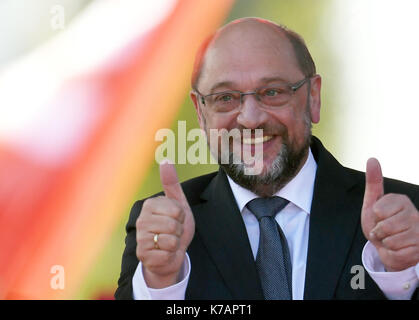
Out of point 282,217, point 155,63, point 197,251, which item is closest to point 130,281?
point 197,251

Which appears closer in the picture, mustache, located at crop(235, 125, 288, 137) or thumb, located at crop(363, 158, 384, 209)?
thumb, located at crop(363, 158, 384, 209)

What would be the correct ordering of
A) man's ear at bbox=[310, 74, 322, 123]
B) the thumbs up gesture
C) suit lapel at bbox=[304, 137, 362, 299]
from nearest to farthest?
the thumbs up gesture, suit lapel at bbox=[304, 137, 362, 299], man's ear at bbox=[310, 74, 322, 123]

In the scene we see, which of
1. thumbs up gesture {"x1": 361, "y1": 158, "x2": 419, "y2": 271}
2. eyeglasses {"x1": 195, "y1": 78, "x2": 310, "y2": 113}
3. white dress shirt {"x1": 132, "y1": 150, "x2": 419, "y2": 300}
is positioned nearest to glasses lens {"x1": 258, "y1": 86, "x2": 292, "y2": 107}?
eyeglasses {"x1": 195, "y1": 78, "x2": 310, "y2": 113}

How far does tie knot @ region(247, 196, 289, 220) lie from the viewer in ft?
6.02

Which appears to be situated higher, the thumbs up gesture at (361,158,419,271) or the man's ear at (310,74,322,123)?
the man's ear at (310,74,322,123)

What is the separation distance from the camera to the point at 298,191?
6.10ft

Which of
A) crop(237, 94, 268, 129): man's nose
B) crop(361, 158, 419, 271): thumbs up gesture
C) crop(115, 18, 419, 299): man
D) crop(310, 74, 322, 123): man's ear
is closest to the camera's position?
crop(361, 158, 419, 271): thumbs up gesture

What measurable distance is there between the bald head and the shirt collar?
32cm

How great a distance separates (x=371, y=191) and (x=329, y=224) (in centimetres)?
27

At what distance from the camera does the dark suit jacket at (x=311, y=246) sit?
168 cm

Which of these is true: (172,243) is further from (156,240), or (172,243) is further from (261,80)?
(261,80)

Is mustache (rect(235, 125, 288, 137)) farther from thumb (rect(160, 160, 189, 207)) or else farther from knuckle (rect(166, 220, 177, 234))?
knuckle (rect(166, 220, 177, 234))

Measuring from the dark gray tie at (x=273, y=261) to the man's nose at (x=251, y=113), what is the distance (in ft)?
0.91

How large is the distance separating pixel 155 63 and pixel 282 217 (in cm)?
89
